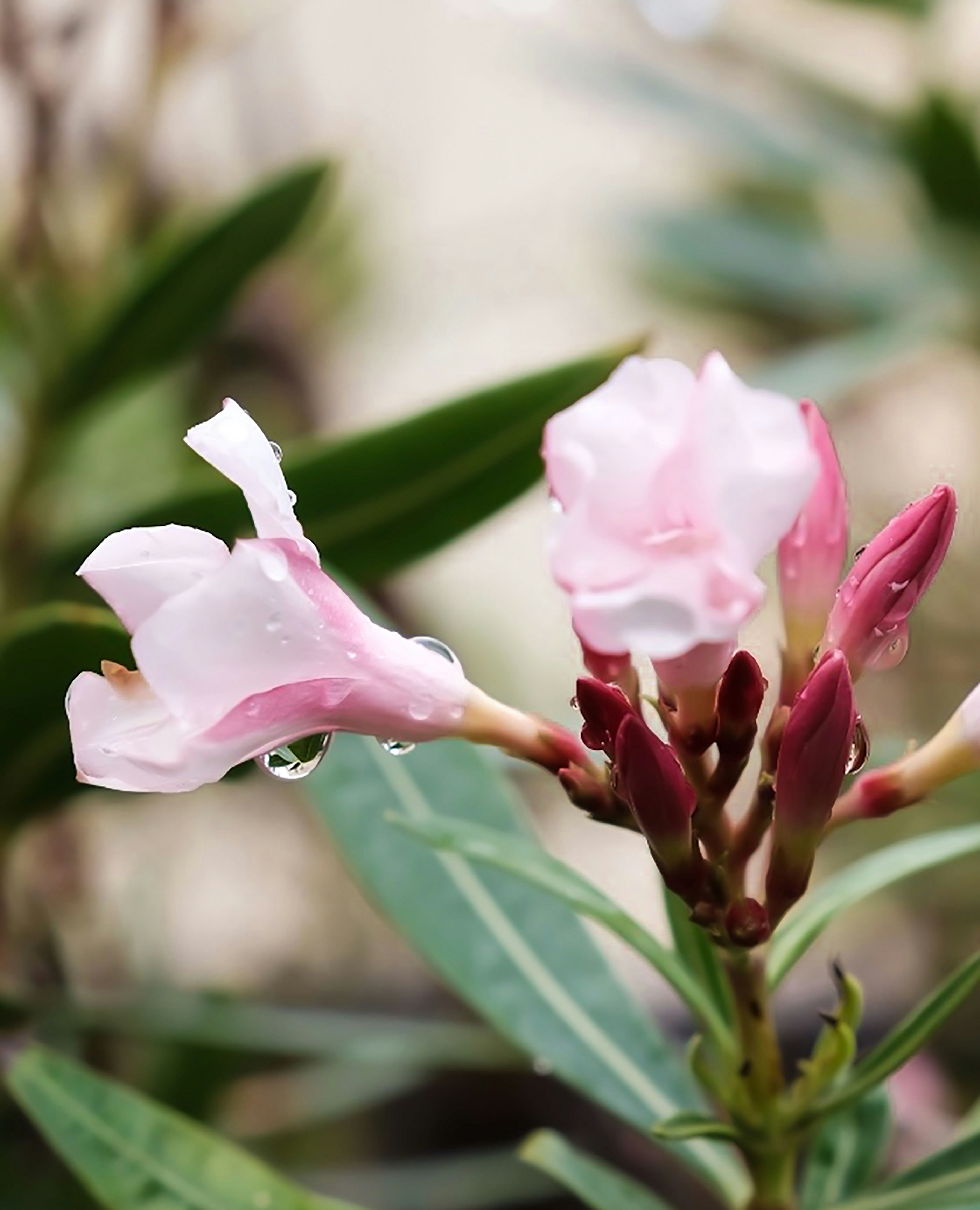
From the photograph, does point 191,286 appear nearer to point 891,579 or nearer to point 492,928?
point 492,928

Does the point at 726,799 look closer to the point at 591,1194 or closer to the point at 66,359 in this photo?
the point at 591,1194

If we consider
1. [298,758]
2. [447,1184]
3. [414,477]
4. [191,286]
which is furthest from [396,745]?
[447,1184]

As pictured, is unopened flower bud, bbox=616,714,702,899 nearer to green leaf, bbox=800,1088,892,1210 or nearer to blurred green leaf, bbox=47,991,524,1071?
green leaf, bbox=800,1088,892,1210

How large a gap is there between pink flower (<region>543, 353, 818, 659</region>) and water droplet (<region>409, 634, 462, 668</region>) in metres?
0.11

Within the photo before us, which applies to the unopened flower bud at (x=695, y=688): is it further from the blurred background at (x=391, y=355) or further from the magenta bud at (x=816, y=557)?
the blurred background at (x=391, y=355)

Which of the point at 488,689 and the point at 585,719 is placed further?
the point at 488,689

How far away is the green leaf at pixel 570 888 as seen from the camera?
0.47 m

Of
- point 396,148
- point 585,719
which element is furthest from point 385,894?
point 396,148

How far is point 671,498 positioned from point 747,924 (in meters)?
0.16

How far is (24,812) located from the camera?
2.45 feet

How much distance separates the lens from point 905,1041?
488mm

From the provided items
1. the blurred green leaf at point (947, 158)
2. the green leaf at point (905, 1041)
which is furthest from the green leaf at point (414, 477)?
the blurred green leaf at point (947, 158)

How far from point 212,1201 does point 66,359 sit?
60 cm

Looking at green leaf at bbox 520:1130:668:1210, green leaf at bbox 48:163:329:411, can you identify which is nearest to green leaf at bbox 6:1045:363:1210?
green leaf at bbox 520:1130:668:1210
